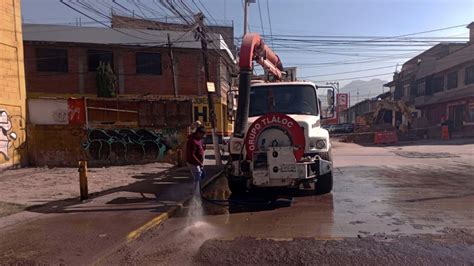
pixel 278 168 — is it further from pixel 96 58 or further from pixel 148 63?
pixel 96 58

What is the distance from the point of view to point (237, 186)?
9750 millimetres

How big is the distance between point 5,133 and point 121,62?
16.6 m

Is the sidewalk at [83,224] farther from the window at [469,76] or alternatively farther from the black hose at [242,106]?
the window at [469,76]

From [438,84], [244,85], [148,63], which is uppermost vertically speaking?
[148,63]

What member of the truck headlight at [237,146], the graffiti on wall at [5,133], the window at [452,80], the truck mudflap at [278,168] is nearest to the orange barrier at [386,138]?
the window at [452,80]

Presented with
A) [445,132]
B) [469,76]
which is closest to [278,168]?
[445,132]

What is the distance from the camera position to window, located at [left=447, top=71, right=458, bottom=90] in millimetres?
39400

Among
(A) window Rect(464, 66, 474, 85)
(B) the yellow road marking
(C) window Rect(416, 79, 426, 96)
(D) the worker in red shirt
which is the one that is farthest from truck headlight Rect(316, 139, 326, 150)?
(C) window Rect(416, 79, 426, 96)

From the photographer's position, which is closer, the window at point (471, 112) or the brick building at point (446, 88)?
the window at point (471, 112)

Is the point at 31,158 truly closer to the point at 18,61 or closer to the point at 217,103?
the point at 18,61

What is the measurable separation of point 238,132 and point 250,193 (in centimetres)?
183

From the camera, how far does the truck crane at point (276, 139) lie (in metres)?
8.26

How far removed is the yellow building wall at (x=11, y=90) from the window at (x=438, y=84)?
40774mm

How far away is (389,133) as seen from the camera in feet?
113
